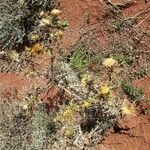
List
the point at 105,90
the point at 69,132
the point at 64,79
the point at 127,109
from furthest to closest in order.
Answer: the point at 64,79 → the point at 127,109 → the point at 69,132 → the point at 105,90

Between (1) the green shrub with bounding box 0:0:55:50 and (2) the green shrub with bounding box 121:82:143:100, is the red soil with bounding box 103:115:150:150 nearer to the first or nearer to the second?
(2) the green shrub with bounding box 121:82:143:100

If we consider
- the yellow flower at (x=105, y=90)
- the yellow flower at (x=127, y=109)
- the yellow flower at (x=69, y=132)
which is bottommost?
the yellow flower at (x=69, y=132)

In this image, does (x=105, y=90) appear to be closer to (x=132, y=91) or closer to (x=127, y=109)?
(x=127, y=109)

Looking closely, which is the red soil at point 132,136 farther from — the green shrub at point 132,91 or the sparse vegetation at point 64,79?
the green shrub at point 132,91

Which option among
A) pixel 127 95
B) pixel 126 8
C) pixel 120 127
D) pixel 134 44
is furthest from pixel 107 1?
pixel 120 127

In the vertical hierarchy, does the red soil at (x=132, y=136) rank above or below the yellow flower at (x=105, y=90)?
below

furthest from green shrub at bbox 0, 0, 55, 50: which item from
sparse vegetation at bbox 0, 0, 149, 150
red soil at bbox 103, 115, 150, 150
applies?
red soil at bbox 103, 115, 150, 150

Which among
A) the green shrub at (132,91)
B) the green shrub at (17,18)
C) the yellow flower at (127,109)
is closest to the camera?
the yellow flower at (127,109)

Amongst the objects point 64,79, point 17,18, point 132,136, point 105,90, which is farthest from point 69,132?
point 17,18

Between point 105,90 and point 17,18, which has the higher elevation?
point 17,18

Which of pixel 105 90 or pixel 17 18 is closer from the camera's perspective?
pixel 105 90

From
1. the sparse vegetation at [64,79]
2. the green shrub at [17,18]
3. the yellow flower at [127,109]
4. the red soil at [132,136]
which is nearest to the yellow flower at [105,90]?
the sparse vegetation at [64,79]
